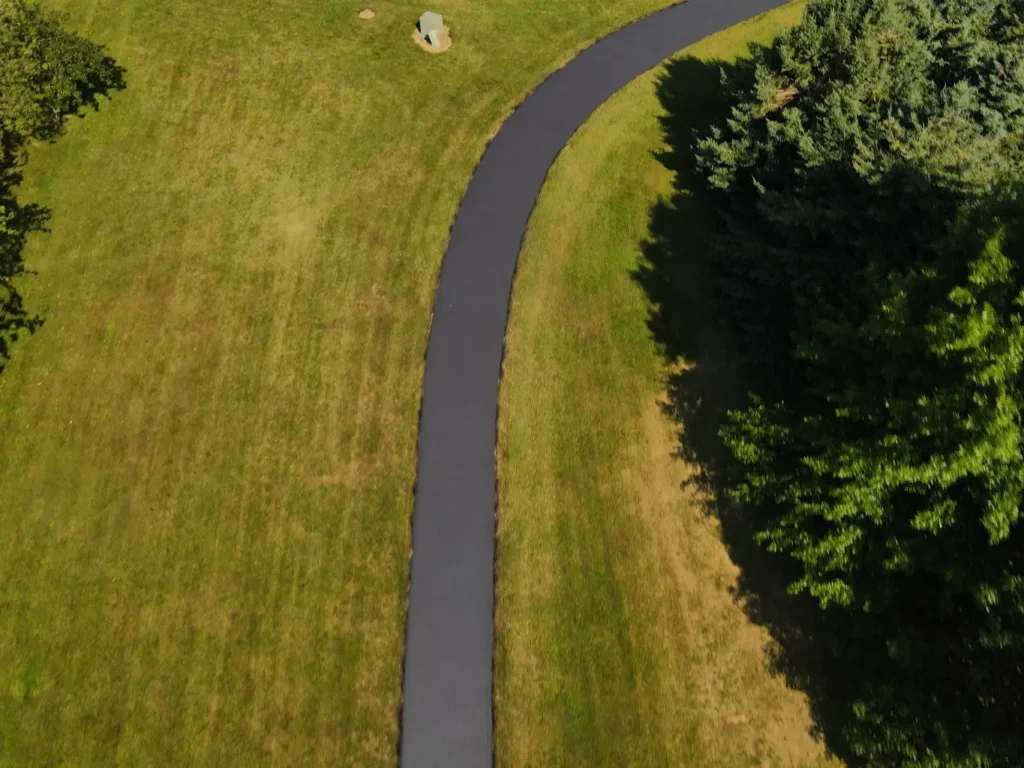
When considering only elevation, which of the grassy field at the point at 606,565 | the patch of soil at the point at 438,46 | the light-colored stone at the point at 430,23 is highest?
the light-colored stone at the point at 430,23

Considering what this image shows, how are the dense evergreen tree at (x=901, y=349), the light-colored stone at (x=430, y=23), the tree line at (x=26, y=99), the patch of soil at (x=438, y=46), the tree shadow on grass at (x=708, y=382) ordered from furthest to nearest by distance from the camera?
the patch of soil at (x=438, y=46) → the light-colored stone at (x=430, y=23) → the tree line at (x=26, y=99) → the tree shadow on grass at (x=708, y=382) → the dense evergreen tree at (x=901, y=349)

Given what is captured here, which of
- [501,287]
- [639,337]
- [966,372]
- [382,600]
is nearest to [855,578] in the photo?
[966,372]

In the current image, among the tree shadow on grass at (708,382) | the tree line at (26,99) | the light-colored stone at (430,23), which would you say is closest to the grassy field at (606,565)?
the tree shadow on grass at (708,382)

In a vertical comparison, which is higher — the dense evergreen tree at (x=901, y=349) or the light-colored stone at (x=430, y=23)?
the light-colored stone at (x=430, y=23)

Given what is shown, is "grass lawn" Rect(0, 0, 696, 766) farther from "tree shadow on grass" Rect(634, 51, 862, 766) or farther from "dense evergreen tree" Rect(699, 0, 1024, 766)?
"dense evergreen tree" Rect(699, 0, 1024, 766)

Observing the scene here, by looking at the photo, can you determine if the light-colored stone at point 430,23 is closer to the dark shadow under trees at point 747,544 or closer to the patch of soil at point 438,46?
the patch of soil at point 438,46

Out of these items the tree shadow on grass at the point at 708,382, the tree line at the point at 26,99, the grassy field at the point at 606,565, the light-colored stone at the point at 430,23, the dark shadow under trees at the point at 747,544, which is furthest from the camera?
the light-colored stone at the point at 430,23

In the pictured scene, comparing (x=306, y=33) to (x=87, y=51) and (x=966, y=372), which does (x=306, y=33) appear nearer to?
(x=87, y=51)

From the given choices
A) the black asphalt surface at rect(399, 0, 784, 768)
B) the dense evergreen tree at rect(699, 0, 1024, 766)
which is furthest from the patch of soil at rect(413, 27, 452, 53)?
the dense evergreen tree at rect(699, 0, 1024, 766)
